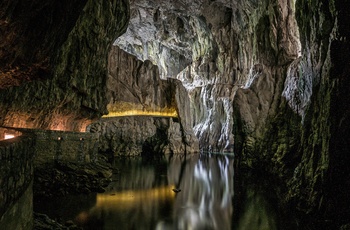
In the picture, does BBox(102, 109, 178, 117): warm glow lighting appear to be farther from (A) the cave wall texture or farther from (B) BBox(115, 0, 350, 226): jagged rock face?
(B) BBox(115, 0, 350, 226): jagged rock face

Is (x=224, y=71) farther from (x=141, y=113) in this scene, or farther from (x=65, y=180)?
(x=65, y=180)

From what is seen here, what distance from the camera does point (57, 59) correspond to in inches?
580

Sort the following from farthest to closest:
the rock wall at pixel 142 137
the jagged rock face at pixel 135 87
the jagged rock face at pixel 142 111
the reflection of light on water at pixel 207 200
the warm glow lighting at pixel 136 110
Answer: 1. the jagged rock face at pixel 135 87
2. the warm glow lighting at pixel 136 110
3. the jagged rock face at pixel 142 111
4. the rock wall at pixel 142 137
5. the reflection of light on water at pixel 207 200

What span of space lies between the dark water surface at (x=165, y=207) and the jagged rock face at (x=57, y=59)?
16.0ft

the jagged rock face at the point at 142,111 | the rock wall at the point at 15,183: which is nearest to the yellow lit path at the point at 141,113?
the jagged rock face at the point at 142,111

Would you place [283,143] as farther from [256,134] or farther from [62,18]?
[62,18]

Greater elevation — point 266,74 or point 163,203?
point 266,74

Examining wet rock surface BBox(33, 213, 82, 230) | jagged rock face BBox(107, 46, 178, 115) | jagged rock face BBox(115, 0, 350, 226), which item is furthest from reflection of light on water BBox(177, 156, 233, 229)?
jagged rock face BBox(107, 46, 178, 115)

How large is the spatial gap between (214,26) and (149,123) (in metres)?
13.6

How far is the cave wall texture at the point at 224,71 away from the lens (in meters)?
8.53

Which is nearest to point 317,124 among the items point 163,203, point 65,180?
point 163,203

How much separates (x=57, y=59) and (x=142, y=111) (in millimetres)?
19665

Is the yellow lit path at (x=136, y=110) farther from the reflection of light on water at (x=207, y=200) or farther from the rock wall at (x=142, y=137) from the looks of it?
the reflection of light on water at (x=207, y=200)

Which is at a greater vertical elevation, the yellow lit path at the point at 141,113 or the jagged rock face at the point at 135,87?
the jagged rock face at the point at 135,87
